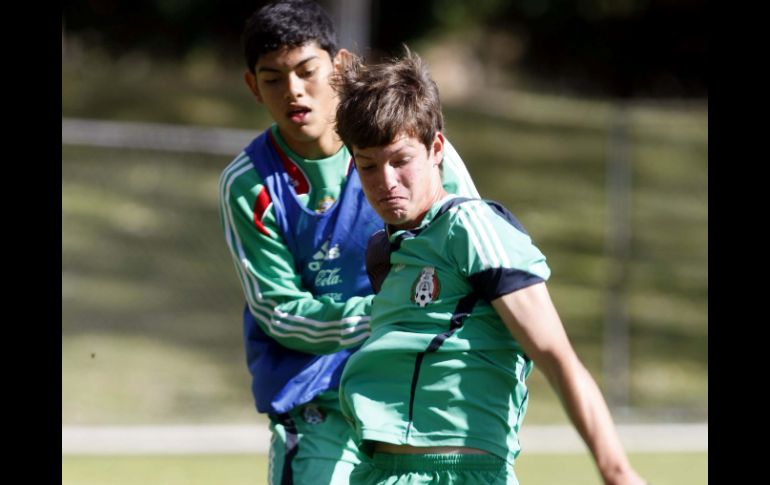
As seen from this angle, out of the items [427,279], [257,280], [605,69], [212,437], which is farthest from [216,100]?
[427,279]

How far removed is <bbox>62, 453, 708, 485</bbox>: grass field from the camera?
27.3ft

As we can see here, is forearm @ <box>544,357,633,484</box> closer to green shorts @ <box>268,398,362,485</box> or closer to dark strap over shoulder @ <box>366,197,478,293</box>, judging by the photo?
dark strap over shoulder @ <box>366,197,478,293</box>

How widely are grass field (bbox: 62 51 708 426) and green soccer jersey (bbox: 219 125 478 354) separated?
4807 mm

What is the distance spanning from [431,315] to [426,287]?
8cm

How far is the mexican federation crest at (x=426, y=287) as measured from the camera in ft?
11.3

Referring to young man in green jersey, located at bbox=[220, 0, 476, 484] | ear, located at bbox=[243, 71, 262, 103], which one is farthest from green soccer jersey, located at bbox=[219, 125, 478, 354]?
ear, located at bbox=[243, 71, 262, 103]

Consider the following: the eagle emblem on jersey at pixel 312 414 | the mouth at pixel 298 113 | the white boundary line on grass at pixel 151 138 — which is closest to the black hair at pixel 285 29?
the mouth at pixel 298 113

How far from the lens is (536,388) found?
12258 millimetres

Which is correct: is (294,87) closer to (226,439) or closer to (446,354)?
(446,354)

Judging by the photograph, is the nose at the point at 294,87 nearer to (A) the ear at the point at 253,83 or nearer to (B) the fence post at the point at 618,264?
(A) the ear at the point at 253,83
